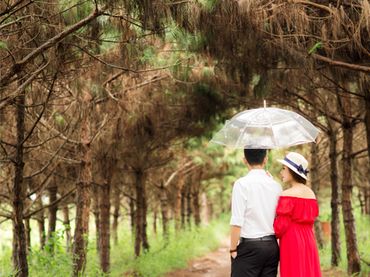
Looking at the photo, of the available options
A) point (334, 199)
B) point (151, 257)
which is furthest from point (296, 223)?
point (151, 257)

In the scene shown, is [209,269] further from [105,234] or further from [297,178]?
[297,178]

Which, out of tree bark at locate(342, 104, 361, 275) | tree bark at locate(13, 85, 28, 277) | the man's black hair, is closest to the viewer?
the man's black hair

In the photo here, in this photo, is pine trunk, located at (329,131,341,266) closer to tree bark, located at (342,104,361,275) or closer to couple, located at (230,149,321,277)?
tree bark, located at (342,104,361,275)

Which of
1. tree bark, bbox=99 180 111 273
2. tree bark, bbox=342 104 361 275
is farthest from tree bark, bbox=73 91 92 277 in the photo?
tree bark, bbox=342 104 361 275

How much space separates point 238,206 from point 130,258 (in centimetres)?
1419

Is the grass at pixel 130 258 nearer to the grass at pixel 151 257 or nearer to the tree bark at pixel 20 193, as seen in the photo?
the grass at pixel 151 257

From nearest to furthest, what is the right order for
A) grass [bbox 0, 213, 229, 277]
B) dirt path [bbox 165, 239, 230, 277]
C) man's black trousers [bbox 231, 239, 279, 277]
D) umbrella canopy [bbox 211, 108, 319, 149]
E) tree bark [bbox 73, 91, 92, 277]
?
1. man's black trousers [bbox 231, 239, 279, 277]
2. umbrella canopy [bbox 211, 108, 319, 149]
3. grass [bbox 0, 213, 229, 277]
4. tree bark [bbox 73, 91, 92, 277]
5. dirt path [bbox 165, 239, 230, 277]

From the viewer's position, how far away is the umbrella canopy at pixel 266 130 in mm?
5445

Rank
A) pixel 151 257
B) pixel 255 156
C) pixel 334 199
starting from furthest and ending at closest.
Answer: pixel 151 257 → pixel 334 199 → pixel 255 156

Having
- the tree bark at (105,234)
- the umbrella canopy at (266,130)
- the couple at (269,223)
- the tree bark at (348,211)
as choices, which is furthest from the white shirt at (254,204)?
the tree bark at (105,234)

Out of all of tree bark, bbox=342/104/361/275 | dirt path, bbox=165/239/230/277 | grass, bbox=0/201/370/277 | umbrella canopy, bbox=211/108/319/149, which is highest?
umbrella canopy, bbox=211/108/319/149

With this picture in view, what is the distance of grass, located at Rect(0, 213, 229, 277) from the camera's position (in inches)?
368

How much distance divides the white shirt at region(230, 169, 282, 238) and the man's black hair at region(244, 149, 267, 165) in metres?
0.11

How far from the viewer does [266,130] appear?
553 cm
